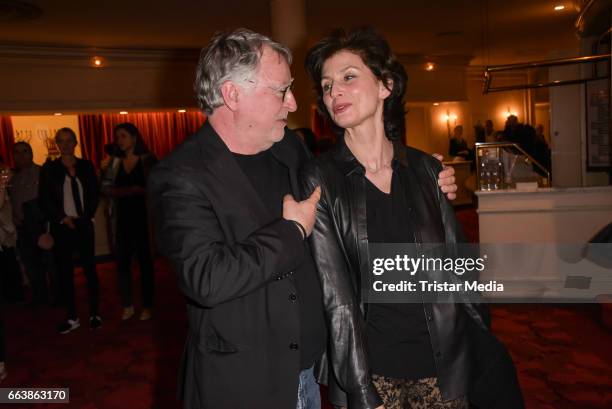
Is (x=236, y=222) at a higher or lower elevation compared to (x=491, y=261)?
higher

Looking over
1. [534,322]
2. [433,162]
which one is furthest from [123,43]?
[433,162]

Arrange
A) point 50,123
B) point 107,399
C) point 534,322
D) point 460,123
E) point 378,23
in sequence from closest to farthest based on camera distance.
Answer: point 107,399
point 534,322
point 378,23
point 50,123
point 460,123

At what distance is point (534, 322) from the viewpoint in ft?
14.9

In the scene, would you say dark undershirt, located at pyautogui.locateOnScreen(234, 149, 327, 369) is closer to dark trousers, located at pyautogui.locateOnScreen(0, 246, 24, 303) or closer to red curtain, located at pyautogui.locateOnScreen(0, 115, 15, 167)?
dark trousers, located at pyautogui.locateOnScreen(0, 246, 24, 303)

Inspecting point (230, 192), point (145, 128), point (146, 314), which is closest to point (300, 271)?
point (230, 192)

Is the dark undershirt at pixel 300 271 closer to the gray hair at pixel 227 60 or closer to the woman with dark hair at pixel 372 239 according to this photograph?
the woman with dark hair at pixel 372 239

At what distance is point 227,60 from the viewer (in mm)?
1503

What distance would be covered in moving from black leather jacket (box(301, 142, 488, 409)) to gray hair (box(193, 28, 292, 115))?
357mm

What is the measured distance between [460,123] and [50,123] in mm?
9755

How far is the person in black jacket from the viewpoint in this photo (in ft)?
15.3

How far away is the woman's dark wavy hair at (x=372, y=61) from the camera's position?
174cm

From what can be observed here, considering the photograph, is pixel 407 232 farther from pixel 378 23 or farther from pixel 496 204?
pixel 378 23


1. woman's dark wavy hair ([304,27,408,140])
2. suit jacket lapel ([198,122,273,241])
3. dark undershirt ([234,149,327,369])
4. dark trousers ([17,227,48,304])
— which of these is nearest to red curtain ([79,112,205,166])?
dark trousers ([17,227,48,304])

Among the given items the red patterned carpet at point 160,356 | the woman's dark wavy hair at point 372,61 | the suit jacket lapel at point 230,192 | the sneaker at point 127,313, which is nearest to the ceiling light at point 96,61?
the red patterned carpet at point 160,356
